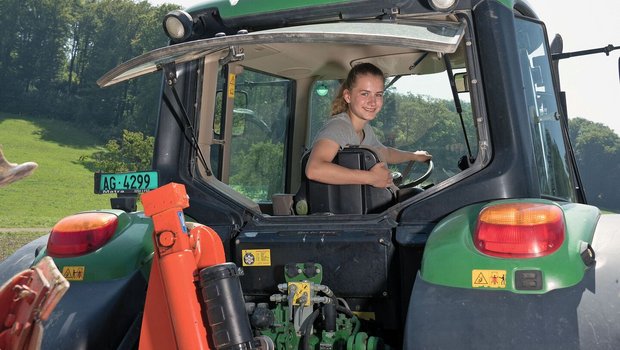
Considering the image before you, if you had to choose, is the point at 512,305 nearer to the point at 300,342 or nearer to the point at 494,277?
the point at 494,277

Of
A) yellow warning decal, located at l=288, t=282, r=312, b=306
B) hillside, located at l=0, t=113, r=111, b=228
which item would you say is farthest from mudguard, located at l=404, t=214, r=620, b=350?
hillside, located at l=0, t=113, r=111, b=228

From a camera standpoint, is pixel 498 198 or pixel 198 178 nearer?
pixel 498 198

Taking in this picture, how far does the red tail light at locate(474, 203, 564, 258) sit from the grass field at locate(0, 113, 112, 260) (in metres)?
22.5

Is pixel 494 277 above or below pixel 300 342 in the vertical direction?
above

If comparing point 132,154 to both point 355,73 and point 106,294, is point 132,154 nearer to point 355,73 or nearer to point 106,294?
point 355,73

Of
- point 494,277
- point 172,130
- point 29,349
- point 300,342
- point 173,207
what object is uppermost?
point 172,130

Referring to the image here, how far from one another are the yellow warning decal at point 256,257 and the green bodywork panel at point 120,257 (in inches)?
17.6

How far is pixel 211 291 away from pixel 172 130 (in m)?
1.51

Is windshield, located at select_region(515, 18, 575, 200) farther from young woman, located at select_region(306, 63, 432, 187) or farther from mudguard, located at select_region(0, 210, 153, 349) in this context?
mudguard, located at select_region(0, 210, 153, 349)

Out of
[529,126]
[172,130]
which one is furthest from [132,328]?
[529,126]

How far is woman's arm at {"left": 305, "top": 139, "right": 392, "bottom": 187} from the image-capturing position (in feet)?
12.2

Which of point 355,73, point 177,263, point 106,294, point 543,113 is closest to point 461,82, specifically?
point 543,113

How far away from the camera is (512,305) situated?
2.69 metres

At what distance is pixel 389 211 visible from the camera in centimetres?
354
